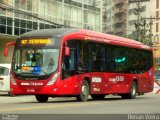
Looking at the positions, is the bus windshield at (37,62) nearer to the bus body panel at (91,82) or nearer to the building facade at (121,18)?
the bus body panel at (91,82)

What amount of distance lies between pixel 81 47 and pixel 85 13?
150 feet

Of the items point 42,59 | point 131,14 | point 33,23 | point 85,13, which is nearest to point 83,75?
point 42,59

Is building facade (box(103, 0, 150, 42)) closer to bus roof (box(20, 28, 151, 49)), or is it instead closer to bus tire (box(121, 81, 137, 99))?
bus tire (box(121, 81, 137, 99))

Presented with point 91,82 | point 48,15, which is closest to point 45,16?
point 48,15

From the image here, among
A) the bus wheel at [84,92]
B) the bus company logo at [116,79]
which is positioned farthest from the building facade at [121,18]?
the bus wheel at [84,92]

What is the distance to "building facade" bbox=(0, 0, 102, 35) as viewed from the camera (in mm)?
55656

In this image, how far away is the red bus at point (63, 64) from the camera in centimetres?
2331

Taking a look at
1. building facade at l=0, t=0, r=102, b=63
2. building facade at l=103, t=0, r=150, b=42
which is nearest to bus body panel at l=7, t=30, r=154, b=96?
building facade at l=0, t=0, r=102, b=63

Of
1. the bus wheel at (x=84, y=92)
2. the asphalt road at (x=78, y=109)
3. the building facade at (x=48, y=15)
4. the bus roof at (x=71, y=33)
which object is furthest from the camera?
the building facade at (x=48, y=15)

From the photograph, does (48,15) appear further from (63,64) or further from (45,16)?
(63,64)

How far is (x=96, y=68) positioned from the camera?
86.9ft

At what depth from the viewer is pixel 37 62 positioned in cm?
2347

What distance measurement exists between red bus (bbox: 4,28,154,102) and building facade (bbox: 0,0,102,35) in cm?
2265

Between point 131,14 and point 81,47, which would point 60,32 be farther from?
point 131,14
